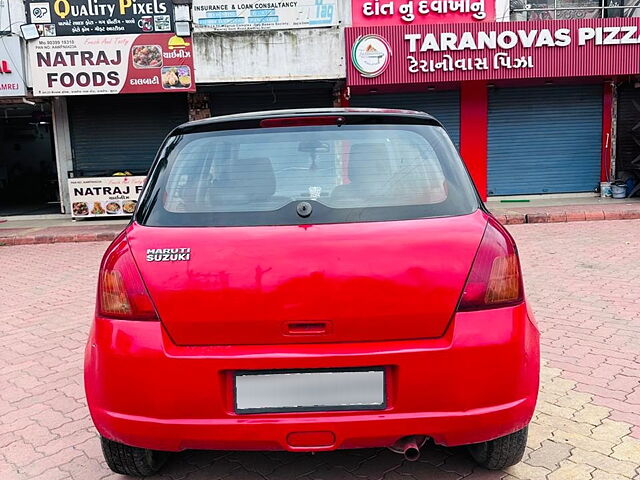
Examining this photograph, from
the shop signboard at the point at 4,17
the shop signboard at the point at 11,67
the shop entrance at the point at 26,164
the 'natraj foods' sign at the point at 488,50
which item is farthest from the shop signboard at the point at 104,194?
the shop entrance at the point at 26,164

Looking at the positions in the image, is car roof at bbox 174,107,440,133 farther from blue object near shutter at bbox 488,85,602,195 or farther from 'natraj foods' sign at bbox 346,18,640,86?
blue object near shutter at bbox 488,85,602,195

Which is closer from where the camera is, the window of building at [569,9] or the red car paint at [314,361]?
the red car paint at [314,361]

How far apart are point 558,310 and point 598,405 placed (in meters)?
2.12

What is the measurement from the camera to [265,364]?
207cm

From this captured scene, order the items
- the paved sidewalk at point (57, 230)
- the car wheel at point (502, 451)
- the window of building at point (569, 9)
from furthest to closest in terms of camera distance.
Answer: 1. the window of building at point (569, 9)
2. the paved sidewalk at point (57, 230)
3. the car wheel at point (502, 451)

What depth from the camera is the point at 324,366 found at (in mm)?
2064

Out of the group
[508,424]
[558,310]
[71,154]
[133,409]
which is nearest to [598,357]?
[558,310]

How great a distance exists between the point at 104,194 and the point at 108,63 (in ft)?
9.68

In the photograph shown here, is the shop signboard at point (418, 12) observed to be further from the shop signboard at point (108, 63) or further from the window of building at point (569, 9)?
the shop signboard at point (108, 63)

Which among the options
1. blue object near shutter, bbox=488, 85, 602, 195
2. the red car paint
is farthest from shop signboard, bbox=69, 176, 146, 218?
the red car paint

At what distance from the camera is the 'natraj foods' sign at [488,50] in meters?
13.1

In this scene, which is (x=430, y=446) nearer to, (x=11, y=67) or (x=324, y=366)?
(x=324, y=366)

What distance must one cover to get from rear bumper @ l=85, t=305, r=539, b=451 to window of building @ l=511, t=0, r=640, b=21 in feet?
45.7

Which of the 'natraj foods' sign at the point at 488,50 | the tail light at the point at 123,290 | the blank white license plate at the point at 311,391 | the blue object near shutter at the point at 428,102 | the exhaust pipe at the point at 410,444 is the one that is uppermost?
the 'natraj foods' sign at the point at 488,50
